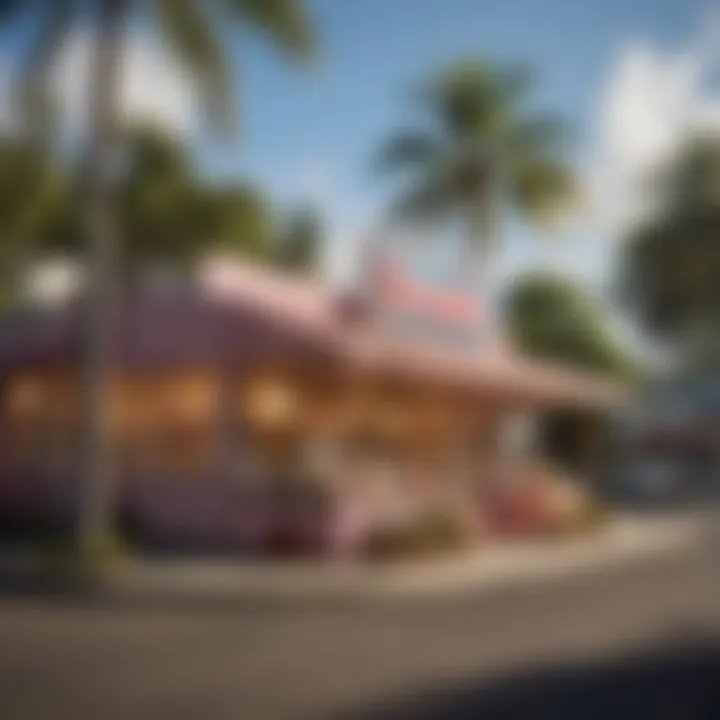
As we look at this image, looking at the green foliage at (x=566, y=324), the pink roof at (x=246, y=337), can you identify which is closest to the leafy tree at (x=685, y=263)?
the green foliage at (x=566, y=324)

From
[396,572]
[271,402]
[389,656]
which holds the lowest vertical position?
[389,656]

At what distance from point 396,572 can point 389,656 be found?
366cm

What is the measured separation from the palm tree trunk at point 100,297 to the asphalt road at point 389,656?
130 centimetres

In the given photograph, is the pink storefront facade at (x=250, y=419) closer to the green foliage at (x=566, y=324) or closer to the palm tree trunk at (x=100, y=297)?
the palm tree trunk at (x=100, y=297)

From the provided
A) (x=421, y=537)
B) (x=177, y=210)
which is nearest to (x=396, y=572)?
(x=421, y=537)

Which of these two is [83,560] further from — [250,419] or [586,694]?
[586,694]

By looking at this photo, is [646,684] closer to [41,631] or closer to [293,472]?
[41,631]

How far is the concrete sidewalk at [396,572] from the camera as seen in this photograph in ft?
30.0

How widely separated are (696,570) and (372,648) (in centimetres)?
313

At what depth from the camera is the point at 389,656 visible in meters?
6.84

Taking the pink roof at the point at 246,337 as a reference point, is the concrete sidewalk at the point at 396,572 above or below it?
below

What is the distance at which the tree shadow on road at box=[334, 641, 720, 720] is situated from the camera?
218 inches

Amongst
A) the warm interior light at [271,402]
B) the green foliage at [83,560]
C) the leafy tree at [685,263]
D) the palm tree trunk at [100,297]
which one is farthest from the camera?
the warm interior light at [271,402]

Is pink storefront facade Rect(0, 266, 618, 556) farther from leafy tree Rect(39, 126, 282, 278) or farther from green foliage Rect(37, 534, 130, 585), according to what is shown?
leafy tree Rect(39, 126, 282, 278)
